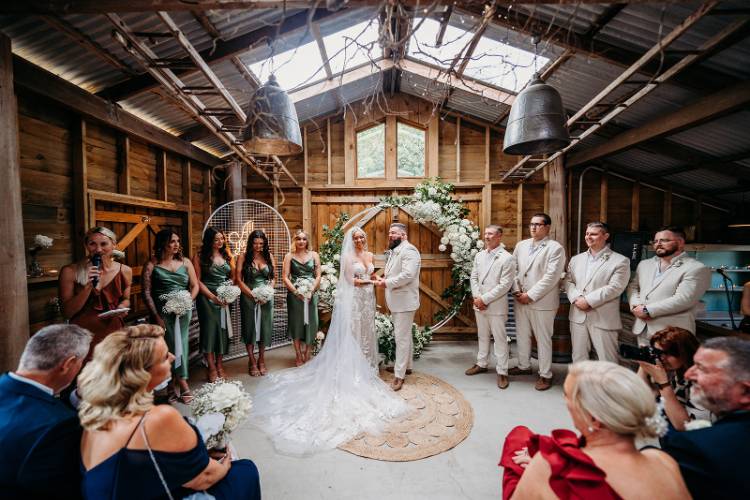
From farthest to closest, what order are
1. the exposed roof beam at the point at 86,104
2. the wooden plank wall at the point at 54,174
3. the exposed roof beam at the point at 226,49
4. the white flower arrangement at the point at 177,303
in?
1. the white flower arrangement at the point at 177,303
2. the exposed roof beam at the point at 226,49
3. the wooden plank wall at the point at 54,174
4. the exposed roof beam at the point at 86,104

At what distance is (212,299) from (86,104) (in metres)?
2.35

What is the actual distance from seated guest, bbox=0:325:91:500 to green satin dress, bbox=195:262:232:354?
8.24 ft

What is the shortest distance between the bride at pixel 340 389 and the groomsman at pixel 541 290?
1823 millimetres

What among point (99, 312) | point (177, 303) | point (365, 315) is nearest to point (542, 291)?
point (365, 315)

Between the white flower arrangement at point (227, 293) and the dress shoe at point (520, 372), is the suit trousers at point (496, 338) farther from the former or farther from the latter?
the white flower arrangement at point (227, 293)

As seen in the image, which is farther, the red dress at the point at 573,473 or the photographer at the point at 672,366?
the photographer at the point at 672,366

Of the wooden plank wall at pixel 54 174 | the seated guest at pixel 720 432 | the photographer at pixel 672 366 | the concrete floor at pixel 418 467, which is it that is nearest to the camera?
the seated guest at pixel 720 432

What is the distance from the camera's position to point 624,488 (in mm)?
1109

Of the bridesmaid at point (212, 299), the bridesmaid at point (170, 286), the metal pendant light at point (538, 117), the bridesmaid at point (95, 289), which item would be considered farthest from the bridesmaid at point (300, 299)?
the metal pendant light at point (538, 117)

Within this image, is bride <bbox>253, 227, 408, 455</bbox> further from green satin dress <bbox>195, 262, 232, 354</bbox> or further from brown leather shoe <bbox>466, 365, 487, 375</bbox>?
brown leather shoe <bbox>466, 365, 487, 375</bbox>

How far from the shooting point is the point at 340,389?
3.67m

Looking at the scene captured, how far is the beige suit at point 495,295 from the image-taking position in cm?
410

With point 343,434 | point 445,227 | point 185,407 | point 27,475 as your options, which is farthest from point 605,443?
point 445,227

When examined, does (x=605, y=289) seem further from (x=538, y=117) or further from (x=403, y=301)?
(x=538, y=117)
